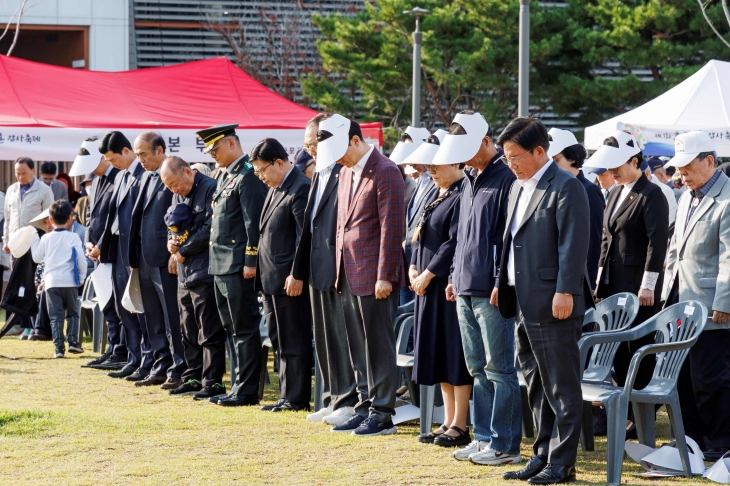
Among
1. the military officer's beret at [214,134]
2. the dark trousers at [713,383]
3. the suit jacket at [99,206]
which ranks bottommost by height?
the dark trousers at [713,383]

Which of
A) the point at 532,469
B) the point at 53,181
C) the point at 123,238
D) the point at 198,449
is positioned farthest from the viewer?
the point at 53,181

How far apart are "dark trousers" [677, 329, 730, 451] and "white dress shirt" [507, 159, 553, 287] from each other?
1.47m

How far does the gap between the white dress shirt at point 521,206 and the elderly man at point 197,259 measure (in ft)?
11.4

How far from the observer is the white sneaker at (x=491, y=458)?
612cm

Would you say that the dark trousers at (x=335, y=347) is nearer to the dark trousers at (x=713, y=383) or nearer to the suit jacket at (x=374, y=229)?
the suit jacket at (x=374, y=229)

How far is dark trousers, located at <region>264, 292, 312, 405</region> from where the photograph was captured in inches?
314

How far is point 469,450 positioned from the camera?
628cm

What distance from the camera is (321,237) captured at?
741 centimetres

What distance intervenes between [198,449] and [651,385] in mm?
2817

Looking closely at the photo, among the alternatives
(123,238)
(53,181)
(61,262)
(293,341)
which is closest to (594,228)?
(293,341)

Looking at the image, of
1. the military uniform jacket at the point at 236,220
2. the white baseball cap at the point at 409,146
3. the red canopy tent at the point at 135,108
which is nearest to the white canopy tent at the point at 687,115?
the white baseball cap at the point at 409,146

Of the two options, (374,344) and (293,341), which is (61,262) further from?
(374,344)

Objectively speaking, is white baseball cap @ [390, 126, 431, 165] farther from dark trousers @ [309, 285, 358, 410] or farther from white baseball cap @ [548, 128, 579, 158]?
dark trousers @ [309, 285, 358, 410]

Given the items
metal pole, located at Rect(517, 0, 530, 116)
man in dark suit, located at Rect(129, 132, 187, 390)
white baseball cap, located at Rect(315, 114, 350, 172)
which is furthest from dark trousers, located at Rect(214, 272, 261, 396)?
metal pole, located at Rect(517, 0, 530, 116)
